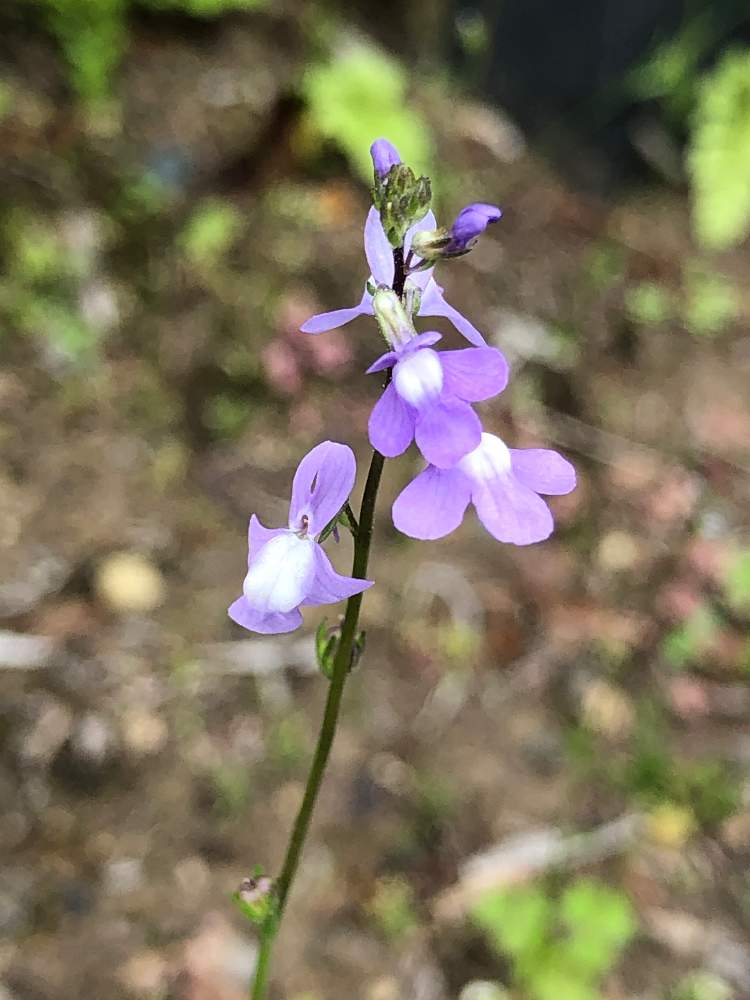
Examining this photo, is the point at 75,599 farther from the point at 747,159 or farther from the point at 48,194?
the point at 747,159

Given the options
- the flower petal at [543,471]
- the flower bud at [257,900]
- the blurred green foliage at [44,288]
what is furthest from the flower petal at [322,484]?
the blurred green foliage at [44,288]

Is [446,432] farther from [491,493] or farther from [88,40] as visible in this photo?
[88,40]

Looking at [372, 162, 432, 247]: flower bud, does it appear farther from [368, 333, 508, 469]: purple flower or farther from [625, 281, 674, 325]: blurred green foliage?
[625, 281, 674, 325]: blurred green foliage

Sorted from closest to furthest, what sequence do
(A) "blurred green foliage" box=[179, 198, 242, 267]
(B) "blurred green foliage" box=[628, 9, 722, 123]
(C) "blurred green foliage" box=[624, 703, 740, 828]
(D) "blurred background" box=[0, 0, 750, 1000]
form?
(D) "blurred background" box=[0, 0, 750, 1000]
(C) "blurred green foliage" box=[624, 703, 740, 828]
(A) "blurred green foliage" box=[179, 198, 242, 267]
(B) "blurred green foliage" box=[628, 9, 722, 123]

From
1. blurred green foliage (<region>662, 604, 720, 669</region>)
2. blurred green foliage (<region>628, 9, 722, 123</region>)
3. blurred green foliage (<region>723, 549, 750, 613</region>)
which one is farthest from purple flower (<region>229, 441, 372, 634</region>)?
blurred green foliage (<region>628, 9, 722, 123</region>)

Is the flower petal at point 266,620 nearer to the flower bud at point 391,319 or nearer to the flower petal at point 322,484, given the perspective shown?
the flower petal at point 322,484

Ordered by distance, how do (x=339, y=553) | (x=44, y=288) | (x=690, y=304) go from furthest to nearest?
(x=690, y=304), (x=44, y=288), (x=339, y=553)

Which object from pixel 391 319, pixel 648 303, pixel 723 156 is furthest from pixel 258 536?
pixel 723 156
